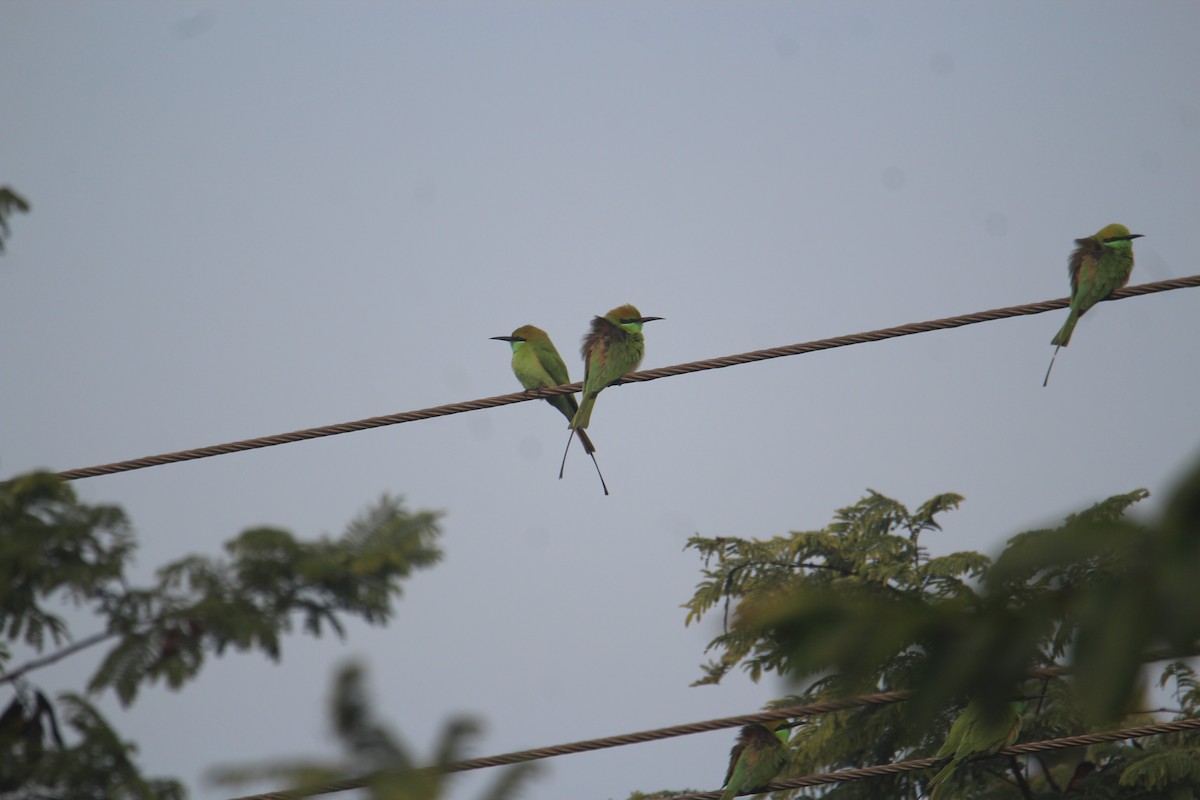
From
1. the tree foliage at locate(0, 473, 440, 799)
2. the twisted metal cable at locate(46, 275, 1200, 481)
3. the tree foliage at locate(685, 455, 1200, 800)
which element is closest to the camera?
the tree foliage at locate(685, 455, 1200, 800)

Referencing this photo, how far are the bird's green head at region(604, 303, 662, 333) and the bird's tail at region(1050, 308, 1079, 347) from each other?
2.63 metres

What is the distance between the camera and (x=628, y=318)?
28.0ft

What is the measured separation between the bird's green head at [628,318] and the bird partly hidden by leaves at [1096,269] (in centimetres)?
271

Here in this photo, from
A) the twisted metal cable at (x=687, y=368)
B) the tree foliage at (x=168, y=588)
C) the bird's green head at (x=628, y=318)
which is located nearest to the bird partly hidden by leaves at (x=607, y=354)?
the bird's green head at (x=628, y=318)

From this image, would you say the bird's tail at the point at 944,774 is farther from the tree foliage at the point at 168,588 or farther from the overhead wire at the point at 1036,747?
the tree foliage at the point at 168,588

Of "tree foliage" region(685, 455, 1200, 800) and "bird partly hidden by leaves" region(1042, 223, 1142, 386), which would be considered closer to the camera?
"tree foliage" region(685, 455, 1200, 800)

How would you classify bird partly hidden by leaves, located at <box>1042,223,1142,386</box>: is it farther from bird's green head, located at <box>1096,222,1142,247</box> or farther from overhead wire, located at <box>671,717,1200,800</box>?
overhead wire, located at <box>671,717,1200,800</box>

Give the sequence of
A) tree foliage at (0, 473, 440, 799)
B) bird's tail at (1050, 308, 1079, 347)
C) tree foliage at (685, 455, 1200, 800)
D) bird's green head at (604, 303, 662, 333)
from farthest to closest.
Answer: bird's green head at (604, 303, 662, 333)
bird's tail at (1050, 308, 1079, 347)
tree foliage at (0, 473, 440, 799)
tree foliage at (685, 455, 1200, 800)

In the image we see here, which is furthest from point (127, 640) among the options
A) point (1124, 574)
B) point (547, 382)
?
point (547, 382)

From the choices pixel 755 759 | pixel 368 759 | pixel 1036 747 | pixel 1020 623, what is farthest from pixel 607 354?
pixel 1020 623

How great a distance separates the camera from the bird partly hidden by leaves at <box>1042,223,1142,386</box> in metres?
7.15

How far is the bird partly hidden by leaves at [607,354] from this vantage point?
780 cm

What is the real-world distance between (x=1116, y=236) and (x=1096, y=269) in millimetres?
502

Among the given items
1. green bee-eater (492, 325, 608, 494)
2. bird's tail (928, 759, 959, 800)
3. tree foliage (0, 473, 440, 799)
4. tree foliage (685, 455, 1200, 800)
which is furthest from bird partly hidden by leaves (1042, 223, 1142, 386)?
tree foliage (685, 455, 1200, 800)
